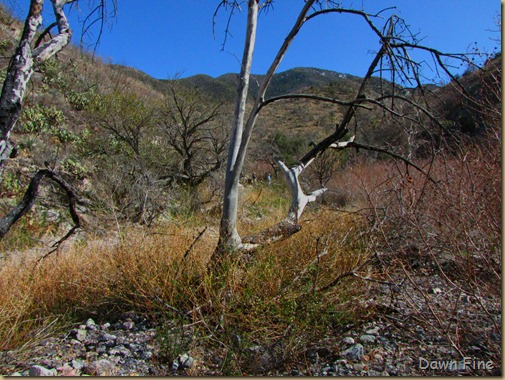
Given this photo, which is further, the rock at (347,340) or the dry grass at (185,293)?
the dry grass at (185,293)

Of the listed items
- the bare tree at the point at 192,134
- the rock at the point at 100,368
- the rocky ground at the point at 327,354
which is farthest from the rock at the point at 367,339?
the bare tree at the point at 192,134

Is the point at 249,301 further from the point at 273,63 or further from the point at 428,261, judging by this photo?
the point at 428,261

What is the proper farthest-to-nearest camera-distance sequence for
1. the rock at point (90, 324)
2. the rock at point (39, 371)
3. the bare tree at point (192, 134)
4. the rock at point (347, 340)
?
1. the bare tree at point (192, 134)
2. the rock at point (90, 324)
3. the rock at point (347, 340)
4. the rock at point (39, 371)

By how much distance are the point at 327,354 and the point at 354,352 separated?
0.66ft

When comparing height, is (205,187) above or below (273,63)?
below

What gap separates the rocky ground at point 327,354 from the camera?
225 cm

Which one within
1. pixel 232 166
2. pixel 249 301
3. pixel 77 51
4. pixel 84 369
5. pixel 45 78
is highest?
pixel 77 51

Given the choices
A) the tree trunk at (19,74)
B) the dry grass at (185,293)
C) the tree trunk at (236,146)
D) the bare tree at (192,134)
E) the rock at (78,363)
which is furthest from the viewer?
the bare tree at (192,134)

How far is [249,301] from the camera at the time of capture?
9.50 ft

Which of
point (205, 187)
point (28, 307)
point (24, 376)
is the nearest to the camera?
point (24, 376)

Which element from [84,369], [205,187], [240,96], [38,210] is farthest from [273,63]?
[205,187]

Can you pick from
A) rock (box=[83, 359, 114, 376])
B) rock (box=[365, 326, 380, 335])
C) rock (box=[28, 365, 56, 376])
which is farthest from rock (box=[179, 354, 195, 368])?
rock (box=[365, 326, 380, 335])

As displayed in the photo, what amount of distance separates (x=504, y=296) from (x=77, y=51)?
2423cm

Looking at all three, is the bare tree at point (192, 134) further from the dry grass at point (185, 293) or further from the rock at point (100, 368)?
the rock at point (100, 368)
